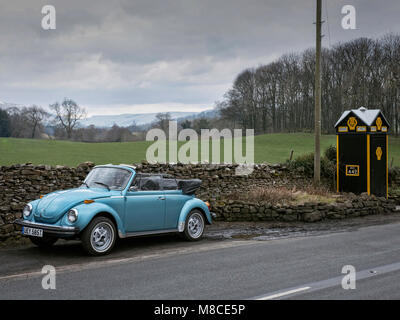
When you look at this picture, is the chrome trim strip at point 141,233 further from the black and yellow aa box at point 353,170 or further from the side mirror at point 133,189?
the black and yellow aa box at point 353,170

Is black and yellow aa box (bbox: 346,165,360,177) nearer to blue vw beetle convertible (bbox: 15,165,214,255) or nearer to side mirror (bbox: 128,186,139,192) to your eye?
blue vw beetle convertible (bbox: 15,165,214,255)

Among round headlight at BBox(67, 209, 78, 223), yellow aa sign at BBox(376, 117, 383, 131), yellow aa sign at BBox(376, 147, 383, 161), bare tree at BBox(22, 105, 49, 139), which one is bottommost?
round headlight at BBox(67, 209, 78, 223)

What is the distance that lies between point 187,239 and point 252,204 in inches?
→ 186

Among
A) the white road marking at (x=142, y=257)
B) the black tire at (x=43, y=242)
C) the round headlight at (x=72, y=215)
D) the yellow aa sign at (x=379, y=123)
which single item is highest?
the yellow aa sign at (x=379, y=123)

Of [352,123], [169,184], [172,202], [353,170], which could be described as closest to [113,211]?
[172,202]

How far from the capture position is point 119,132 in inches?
2734

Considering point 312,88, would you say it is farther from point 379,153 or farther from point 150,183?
point 150,183

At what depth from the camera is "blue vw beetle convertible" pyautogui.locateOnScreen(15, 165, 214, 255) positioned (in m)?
8.78

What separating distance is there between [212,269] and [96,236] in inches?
105

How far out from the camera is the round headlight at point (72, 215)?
28.4 feet

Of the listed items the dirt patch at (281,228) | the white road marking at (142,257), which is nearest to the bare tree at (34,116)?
the dirt patch at (281,228)

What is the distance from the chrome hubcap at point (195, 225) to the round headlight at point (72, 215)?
3.20m

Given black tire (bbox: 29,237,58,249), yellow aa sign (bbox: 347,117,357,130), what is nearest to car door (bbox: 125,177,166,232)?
black tire (bbox: 29,237,58,249)
